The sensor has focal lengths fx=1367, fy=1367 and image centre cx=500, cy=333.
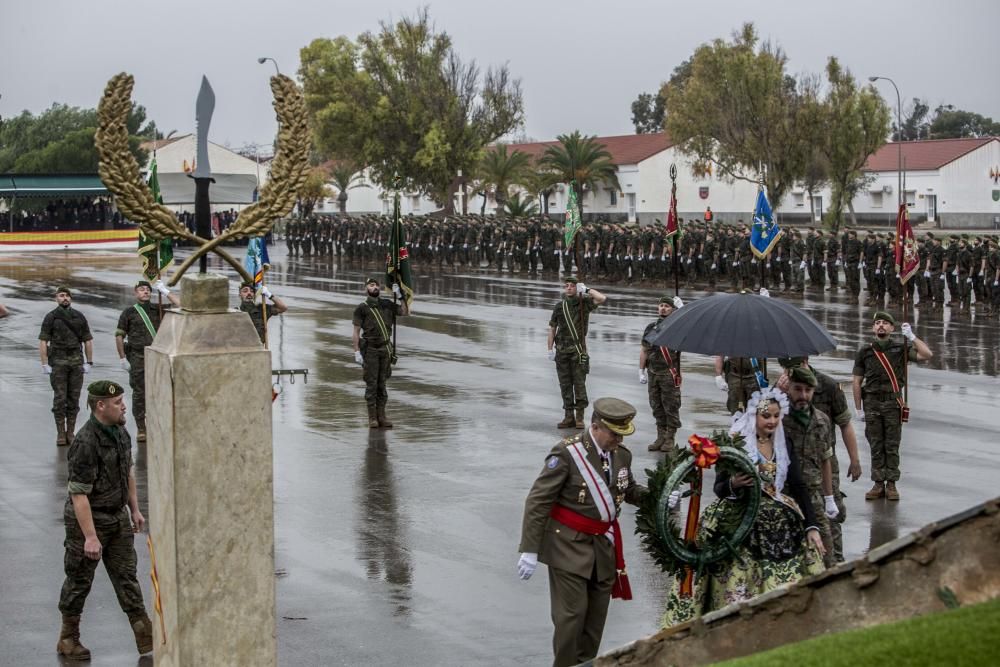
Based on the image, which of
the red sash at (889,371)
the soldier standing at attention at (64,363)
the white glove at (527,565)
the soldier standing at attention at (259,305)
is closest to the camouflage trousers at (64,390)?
the soldier standing at attention at (64,363)

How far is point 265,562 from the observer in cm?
657

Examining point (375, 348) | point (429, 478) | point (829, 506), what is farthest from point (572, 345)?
point (829, 506)

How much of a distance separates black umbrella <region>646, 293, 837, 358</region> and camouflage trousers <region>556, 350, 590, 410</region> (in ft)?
22.7

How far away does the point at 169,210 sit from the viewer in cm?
671

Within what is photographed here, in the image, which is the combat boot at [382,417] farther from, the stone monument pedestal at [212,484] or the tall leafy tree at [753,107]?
the tall leafy tree at [753,107]

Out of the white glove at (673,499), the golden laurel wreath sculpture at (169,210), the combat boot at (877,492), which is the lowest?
the combat boot at (877,492)

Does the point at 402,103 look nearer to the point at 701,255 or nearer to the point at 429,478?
the point at 701,255

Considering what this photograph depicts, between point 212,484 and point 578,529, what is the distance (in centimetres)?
235

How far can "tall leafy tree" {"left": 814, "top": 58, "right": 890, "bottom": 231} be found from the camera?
53.6m

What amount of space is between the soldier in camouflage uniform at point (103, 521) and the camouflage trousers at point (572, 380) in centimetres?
888

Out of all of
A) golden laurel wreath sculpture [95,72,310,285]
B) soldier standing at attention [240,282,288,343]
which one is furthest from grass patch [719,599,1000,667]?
soldier standing at attention [240,282,288,343]

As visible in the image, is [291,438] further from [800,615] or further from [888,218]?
[888,218]

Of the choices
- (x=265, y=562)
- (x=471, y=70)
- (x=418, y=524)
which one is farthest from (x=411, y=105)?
(x=265, y=562)

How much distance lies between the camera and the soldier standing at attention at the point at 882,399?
13289mm
